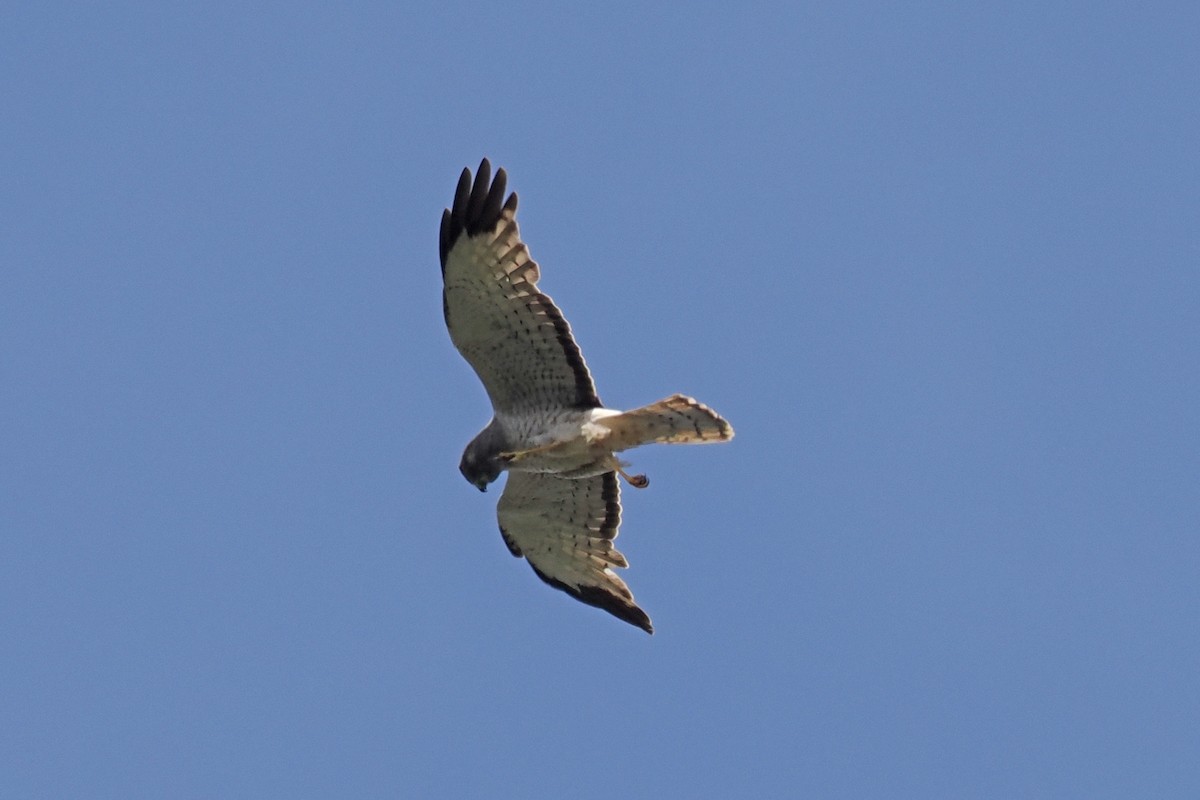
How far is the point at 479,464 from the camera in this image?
44.1 ft

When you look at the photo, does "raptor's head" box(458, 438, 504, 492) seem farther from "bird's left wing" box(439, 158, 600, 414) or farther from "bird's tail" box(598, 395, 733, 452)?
"bird's tail" box(598, 395, 733, 452)

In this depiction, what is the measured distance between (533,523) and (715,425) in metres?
2.51

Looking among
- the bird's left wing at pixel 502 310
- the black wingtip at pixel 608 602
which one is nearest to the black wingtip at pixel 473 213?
the bird's left wing at pixel 502 310

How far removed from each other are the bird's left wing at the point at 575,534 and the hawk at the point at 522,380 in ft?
0.17

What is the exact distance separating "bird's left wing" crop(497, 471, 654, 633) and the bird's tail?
4.77ft

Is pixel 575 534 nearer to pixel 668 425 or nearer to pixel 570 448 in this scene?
pixel 570 448

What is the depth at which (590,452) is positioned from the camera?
12914mm

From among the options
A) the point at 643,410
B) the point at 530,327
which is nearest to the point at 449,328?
the point at 530,327

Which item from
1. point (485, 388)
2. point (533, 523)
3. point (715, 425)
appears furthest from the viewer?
point (533, 523)

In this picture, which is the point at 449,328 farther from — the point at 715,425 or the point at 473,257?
the point at 715,425

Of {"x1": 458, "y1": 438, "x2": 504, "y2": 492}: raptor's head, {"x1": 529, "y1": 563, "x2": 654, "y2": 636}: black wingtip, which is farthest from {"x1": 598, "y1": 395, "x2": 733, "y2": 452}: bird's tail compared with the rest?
{"x1": 529, "y1": 563, "x2": 654, "y2": 636}: black wingtip

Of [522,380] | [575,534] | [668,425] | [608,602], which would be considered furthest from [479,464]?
[608,602]

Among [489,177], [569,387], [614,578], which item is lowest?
[614,578]

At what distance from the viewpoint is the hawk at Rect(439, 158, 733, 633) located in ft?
41.0
